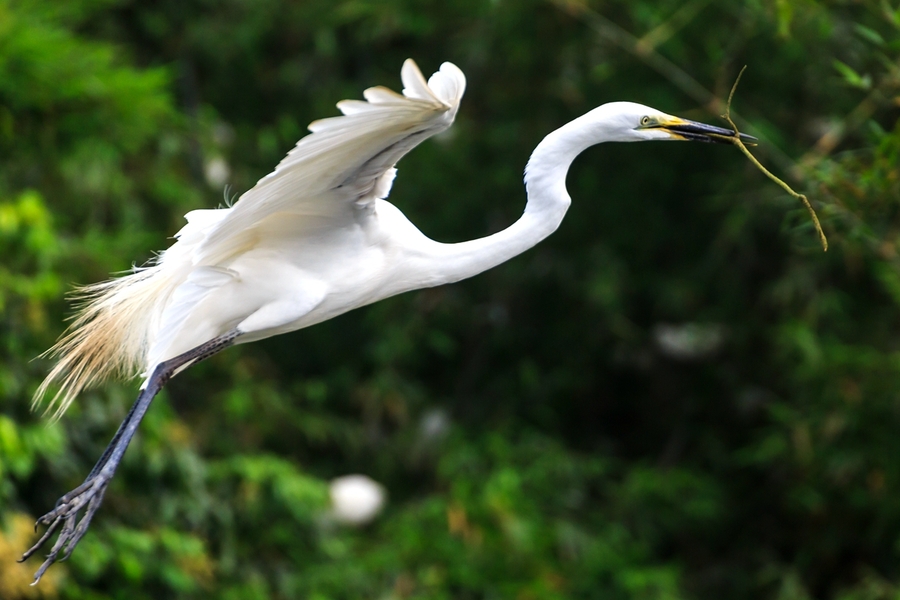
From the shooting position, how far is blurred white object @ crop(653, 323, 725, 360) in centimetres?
579

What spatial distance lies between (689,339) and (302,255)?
13.3 ft

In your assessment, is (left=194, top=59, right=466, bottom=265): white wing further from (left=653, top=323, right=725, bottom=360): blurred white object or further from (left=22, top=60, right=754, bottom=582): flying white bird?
(left=653, top=323, right=725, bottom=360): blurred white object

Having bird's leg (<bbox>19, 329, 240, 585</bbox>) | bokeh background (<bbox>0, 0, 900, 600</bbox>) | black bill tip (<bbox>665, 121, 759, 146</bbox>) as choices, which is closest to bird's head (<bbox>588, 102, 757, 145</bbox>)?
black bill tip (<bbox>665, 121, 759, 146</bbox>)

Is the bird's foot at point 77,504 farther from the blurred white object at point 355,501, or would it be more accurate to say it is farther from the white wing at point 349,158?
the blurred white object at point 355,501

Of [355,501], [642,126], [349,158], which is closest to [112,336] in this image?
[349,158]

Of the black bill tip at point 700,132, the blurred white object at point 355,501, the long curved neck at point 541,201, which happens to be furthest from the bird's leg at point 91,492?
the blurred white object at point 355,501

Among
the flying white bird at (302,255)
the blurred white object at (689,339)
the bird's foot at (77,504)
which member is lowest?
the blurred white object at (689,339)

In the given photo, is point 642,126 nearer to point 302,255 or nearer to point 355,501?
point 302,255

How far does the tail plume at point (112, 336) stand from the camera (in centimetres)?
230

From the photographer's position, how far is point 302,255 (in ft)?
6.95

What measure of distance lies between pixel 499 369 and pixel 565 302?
0.49m

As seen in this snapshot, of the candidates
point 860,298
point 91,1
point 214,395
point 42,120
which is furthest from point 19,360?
point 860,298

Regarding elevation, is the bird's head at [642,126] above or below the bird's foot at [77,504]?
above

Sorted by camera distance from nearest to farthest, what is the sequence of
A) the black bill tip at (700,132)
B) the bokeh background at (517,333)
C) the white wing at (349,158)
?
1. the white wing at (349,158)
2. the black bill tip at (700,132)
3. the bokeh background at (517,333)
